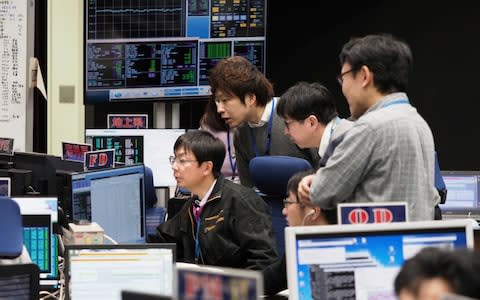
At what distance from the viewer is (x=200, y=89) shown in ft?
24.3

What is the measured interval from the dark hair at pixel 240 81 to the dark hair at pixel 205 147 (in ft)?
1.85

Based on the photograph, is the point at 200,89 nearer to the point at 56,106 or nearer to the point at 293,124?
the point at 56,106

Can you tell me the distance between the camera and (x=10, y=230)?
306 cm

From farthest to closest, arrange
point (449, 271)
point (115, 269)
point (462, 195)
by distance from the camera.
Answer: point (462, 195), point (115, 269), point (449, 271)

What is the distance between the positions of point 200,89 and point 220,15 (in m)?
0.60

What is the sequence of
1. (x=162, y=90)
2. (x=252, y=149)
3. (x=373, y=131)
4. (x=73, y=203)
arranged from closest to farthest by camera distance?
(x=373, y=131) → (x=73, y=203) → (x=252, y=149) → (x=162, y=90)

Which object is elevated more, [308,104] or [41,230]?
[308,104]

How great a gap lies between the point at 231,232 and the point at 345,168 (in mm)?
982

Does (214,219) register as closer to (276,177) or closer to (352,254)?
(276,177)

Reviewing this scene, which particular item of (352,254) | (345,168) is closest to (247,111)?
(345,168)

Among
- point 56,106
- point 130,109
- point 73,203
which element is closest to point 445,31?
point 130,109

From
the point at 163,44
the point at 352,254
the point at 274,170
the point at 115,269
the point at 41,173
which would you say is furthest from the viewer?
the point at 163,44

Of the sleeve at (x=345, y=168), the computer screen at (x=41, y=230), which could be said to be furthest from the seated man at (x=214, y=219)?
the sleeve at (x=345, y=168)

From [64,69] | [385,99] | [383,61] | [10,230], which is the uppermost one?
[64,69]
